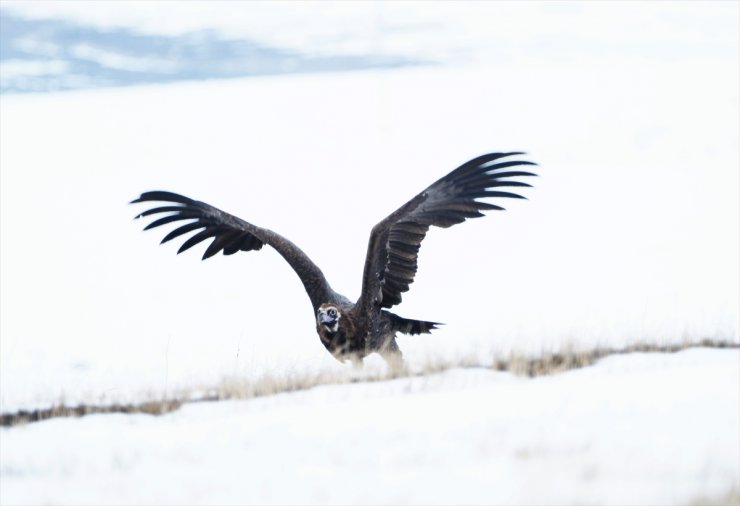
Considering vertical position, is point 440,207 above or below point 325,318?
above

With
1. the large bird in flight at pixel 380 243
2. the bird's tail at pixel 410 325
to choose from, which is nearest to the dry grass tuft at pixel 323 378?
the large bird in flight at pixel 380 243

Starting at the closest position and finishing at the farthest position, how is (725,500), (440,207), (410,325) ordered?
(725,500), (440,207), (410,325)

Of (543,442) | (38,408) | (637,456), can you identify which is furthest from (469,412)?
(38,408)

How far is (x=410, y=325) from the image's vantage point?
8.05m

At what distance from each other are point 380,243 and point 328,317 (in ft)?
2.07

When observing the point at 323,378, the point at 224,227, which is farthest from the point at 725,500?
the point at 224,227

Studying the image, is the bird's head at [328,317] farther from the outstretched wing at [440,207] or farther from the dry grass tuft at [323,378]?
the dry grass tuft at [323,378]

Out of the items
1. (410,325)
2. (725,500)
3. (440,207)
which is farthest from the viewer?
(410,325)

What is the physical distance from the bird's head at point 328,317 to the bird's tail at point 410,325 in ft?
1.66

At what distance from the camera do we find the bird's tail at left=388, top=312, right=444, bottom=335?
26.3 feet

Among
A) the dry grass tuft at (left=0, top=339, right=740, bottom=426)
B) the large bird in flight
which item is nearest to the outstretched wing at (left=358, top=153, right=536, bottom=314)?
the large bird in flight

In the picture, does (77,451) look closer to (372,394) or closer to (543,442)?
(372,394)

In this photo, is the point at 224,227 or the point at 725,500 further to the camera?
the point at 224,227

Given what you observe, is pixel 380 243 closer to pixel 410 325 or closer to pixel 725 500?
pixel 410 325
